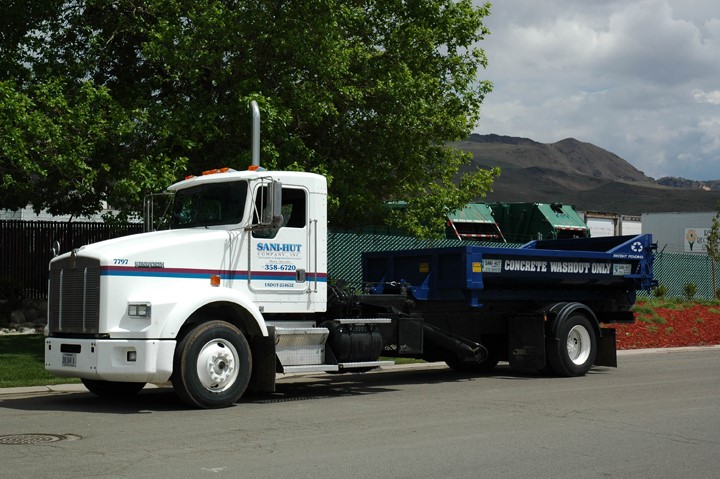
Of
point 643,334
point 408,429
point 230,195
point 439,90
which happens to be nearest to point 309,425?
point 408,429

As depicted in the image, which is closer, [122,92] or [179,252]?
[179,252]

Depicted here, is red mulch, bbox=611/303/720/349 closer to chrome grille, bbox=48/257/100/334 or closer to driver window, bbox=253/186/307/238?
driver window, bbox=253/186/307/238

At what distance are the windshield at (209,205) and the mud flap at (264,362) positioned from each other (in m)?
1.59

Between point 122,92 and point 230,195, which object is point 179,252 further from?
point 122,92

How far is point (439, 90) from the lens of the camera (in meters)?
20.3

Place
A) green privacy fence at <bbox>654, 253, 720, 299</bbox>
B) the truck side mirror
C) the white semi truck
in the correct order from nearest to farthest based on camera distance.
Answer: the white semi truck < the truck side mirror < green privacy fence at <bbox>654, 253, 720, 299</bbox>

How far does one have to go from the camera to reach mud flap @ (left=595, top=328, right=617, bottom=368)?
15.8 m

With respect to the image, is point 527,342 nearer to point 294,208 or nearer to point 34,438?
point 294,208

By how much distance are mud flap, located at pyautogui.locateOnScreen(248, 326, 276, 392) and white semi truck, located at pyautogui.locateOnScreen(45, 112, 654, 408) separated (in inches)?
0.7

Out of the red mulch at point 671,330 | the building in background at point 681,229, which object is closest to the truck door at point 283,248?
the red mulch at point 671,330

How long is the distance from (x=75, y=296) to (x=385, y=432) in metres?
4.47

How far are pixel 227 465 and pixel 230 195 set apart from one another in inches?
208

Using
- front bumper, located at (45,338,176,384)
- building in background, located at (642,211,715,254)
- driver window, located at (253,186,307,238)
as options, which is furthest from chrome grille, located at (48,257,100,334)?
building in background, located at (642,211,715,254)

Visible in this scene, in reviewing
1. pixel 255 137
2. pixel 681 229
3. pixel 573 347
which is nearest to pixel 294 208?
pixel 255 137
